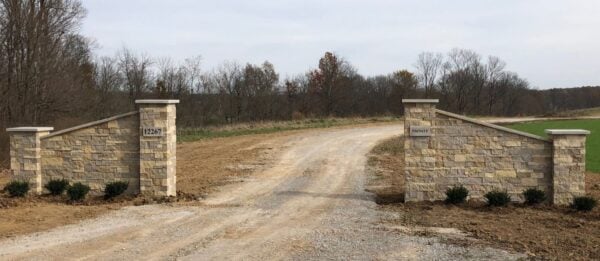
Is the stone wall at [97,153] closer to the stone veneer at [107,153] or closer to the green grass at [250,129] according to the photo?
the stone veneer at [107,153]

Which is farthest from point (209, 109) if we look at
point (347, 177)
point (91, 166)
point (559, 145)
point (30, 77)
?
point (559, 145)

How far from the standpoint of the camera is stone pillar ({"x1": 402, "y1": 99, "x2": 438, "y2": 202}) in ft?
38.9

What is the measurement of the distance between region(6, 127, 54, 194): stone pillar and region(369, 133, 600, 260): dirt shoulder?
7.83m

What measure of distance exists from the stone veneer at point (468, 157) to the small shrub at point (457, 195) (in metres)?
0.33

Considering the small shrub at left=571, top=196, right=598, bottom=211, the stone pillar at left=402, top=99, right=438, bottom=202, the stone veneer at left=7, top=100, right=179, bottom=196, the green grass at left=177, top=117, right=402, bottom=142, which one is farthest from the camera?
the green grass at left=177, top=117, right=402, bottom=142

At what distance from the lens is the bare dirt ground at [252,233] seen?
7.50 m

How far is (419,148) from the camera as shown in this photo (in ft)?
39.0

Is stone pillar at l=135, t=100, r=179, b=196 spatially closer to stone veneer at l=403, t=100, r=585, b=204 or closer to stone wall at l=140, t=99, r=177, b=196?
stone wall at l=140, t=99, r=177, b=196

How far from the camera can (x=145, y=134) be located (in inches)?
483

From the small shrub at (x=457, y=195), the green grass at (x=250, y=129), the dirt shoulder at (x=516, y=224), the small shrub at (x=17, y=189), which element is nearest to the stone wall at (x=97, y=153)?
the small shrub at (x=17, y=189)

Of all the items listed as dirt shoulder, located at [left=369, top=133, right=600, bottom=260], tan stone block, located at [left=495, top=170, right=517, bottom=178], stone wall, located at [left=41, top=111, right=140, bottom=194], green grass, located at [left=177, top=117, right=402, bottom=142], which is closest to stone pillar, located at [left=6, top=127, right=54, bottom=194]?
stone wall, located at [left=41, top=111, right=140, bottom=194]

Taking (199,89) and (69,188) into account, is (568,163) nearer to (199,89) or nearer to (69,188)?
(69,188)

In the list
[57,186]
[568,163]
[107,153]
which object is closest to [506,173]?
[568,163]

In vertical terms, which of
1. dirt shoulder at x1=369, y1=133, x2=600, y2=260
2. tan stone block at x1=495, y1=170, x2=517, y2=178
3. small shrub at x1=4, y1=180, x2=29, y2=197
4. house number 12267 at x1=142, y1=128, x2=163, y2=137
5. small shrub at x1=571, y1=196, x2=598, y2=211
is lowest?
dirt shoulder at x1=369, y1=133, x2=600, y2=260
